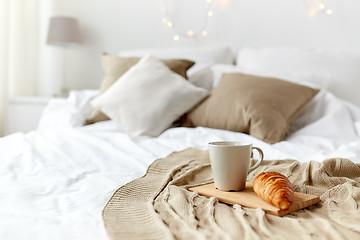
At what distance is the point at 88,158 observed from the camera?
4.26 feet

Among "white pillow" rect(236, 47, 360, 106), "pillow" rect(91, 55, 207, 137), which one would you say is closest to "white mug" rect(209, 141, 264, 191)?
"pillow" rect(91, 55, 207, 137)

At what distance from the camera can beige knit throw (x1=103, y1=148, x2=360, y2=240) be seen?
64 centimetres

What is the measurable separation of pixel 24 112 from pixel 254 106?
1749mm

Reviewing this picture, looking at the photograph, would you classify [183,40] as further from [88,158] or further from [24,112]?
[88,158]

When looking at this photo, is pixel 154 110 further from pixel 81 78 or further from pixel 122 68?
pixel 81 78

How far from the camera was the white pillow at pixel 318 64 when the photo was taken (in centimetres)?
206

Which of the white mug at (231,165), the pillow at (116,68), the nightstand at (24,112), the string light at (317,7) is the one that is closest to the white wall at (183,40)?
the string light at (317,7)

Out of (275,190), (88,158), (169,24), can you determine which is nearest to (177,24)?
(169,24)

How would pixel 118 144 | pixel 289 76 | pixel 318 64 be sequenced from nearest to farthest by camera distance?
pixel 118 144, pixel 289 76, pixel 318 64

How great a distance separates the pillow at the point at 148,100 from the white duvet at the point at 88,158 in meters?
0.08

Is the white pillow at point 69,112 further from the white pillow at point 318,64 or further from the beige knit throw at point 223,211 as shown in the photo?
the beige knit throw at point 223,211

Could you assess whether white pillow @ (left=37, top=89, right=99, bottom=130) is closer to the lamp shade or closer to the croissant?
the lamp shade

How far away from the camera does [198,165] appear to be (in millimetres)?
1097

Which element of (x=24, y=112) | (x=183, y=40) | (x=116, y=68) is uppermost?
(x=183, y=40)
